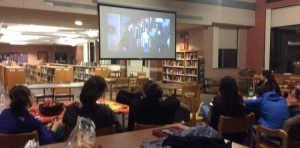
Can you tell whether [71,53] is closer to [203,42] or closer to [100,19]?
[203,42]

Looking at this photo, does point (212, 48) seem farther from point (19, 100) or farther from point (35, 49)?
point (35, 49)

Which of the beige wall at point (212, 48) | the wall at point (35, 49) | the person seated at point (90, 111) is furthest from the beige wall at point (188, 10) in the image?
the wall at point (35, 49)

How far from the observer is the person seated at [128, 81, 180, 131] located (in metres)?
2.79

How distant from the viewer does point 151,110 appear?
2785mm

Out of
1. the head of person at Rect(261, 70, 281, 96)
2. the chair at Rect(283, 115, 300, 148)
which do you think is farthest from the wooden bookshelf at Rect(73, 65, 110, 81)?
the chair at Rect(283, 115, 300, 148)

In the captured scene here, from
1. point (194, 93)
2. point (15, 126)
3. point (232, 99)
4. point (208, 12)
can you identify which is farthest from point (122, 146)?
point (208, 12)

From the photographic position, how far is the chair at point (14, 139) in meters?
2.04

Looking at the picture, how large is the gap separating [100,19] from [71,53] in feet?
57.8

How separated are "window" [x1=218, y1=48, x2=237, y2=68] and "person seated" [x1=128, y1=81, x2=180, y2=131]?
23.7ft

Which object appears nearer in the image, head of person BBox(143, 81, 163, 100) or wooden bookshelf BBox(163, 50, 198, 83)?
head of person BBox(143, 81, 163, 100)

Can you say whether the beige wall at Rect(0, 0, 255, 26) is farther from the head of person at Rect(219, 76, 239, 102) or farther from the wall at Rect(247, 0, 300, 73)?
the head of person at Rect(219, 76, 239, 102)

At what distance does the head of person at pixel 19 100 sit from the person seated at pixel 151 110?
994 millimetres

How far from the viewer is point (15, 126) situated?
87.6 inches

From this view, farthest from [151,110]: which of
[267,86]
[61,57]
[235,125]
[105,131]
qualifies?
[61,57]
